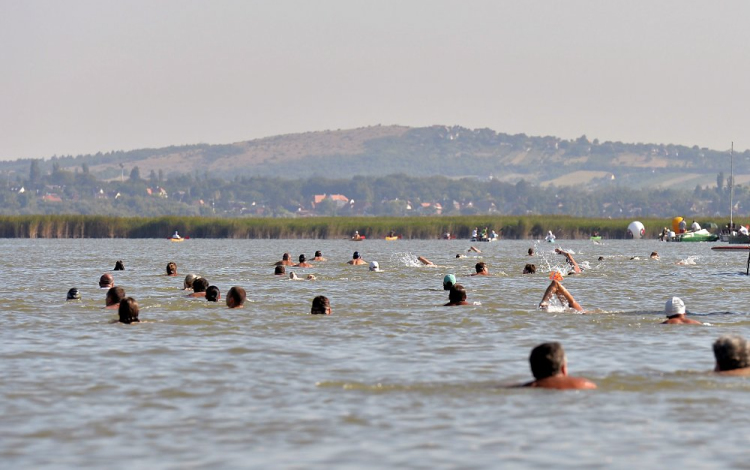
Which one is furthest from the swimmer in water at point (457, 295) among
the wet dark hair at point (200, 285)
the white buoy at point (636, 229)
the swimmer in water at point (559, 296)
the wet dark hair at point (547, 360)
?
the white buoy at point (636, 229)

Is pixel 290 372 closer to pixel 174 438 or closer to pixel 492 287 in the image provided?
pixel 174 438

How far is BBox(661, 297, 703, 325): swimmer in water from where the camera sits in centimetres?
2430

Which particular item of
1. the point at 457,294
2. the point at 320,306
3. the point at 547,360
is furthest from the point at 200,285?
the point at 547,360

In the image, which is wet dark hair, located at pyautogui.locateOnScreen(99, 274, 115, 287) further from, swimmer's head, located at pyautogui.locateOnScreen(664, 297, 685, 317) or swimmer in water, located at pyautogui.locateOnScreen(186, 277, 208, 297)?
swimmer's head, located at pyautogui.locateOnScreen(664, 297, 685, 317)

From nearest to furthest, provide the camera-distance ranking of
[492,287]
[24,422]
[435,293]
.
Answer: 1. [24,422]
2. [435,293]
3. [492,287]

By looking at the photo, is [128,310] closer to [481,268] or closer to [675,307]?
[675,307]

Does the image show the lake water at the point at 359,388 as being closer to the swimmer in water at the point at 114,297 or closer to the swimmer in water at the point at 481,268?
the swimmer in water at the point at 114,297

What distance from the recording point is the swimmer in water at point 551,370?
619 inches

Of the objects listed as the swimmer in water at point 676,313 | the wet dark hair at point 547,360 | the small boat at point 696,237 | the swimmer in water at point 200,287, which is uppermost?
the small boat at point 696,237

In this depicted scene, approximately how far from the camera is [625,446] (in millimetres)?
12656

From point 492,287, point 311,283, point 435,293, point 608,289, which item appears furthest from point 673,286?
point 311,283

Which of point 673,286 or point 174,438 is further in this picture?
point 673,286

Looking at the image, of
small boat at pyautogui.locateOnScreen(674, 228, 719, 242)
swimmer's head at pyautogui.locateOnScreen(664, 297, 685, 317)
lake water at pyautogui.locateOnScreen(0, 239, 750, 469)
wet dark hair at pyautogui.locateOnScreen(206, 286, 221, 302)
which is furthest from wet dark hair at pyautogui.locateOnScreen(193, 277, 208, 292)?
small boat at pyautogui.locateOnScreen(674, 228, 719, 242)

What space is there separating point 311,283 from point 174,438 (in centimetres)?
2877
